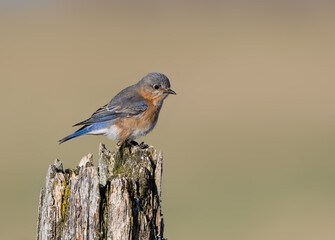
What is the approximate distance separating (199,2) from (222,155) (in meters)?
26.5

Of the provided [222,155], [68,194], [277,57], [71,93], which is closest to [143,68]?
[71,93]

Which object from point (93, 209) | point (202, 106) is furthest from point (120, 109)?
point (202, 106)

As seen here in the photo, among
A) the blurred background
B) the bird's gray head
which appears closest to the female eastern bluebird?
the bird's gray head

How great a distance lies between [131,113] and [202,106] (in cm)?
1315

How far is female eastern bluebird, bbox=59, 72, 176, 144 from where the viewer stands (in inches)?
373

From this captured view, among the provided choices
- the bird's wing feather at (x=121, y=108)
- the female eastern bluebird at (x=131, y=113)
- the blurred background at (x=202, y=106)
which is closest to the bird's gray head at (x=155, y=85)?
the female eastern bluebird at (x=131, y=113)

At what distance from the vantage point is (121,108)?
9727mm

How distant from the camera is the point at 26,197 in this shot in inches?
585

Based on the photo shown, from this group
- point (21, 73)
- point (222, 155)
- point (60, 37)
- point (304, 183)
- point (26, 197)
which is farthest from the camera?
point (60, 37)

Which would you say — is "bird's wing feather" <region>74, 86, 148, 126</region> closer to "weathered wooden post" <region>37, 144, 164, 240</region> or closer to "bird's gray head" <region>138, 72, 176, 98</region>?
"bird's gray head" <region>138, 72, 176, 98</region>

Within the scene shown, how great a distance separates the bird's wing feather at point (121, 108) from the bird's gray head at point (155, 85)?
0.16 m

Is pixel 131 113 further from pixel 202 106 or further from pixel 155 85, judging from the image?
pixel 202 106

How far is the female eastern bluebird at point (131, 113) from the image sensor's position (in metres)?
9.48

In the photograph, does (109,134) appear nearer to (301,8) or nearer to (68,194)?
(68,194)
